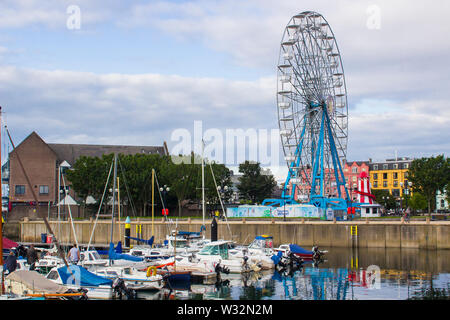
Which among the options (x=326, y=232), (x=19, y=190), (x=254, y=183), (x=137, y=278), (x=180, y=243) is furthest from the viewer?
(x=254, y=183)

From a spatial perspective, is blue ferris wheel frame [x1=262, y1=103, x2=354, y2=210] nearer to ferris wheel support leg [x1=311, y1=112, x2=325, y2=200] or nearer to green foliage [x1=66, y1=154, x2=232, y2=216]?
ferris wheel support leg [x1=311, y1=112, x2=325, y2=200]

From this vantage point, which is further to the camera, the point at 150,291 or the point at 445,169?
the point at 445,169

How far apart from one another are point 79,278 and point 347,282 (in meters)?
20.0

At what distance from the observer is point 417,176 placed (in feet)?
357

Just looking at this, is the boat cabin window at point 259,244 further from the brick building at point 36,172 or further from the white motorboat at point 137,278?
the brick building at point 36,172

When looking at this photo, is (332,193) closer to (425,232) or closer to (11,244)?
(425,232)

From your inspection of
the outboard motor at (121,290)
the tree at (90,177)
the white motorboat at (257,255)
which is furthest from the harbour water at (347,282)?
the tree at (90,177)

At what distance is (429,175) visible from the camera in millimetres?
108000

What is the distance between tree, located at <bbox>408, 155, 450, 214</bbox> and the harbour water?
5429 cm

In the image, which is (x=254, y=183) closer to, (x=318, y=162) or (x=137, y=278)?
(x=318, y=162)

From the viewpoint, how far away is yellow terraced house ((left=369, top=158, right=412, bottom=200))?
151 meters

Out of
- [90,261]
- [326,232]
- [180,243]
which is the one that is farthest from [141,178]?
[90,261]

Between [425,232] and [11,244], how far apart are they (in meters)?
42.8
